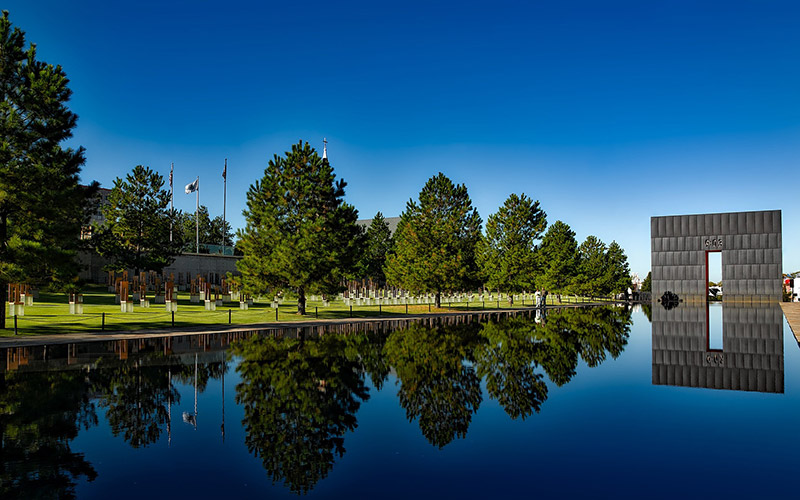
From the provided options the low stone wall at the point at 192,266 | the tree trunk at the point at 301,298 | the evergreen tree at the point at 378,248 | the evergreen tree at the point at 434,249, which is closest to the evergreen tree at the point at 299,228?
the tree trunk at the point at 301,298

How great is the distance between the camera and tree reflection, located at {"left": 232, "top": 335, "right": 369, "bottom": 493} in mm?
8172

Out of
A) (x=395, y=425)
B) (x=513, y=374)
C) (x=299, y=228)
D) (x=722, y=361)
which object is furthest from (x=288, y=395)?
(x=299, y=228)

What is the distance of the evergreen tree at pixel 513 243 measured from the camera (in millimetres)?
70375

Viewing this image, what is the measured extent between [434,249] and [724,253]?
191ft

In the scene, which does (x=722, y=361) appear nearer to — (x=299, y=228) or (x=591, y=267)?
(x=299, y=228)

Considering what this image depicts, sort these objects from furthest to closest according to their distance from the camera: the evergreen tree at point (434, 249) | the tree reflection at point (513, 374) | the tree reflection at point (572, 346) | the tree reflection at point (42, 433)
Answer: the evergreen tree at point (434, 249)
the tree reflection at point (572, 346)
the tree reflection at point (513, 374)
the tree reflection at point (42, 433)

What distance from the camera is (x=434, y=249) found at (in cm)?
5278

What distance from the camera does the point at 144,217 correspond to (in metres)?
57.0

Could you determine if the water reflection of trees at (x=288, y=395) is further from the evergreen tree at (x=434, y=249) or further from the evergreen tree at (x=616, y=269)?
the evergreen tree at (x=616, y=269)

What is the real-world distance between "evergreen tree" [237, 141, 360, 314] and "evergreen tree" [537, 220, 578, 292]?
37546mm

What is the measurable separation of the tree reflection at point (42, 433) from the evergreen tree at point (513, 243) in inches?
2350

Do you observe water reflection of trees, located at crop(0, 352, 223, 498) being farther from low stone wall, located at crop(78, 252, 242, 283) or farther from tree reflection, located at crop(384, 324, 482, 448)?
low stone wall, located at crop(78, 252, 242, 283)

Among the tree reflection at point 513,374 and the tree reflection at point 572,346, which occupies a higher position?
the tree reflection at point 513,374

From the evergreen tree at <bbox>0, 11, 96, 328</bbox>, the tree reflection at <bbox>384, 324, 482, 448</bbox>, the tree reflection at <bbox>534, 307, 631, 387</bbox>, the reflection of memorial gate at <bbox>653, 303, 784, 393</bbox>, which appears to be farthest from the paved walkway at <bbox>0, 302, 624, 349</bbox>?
the reflection of memorial gate at <bbox>653, 303, 784, 393</bbox>
